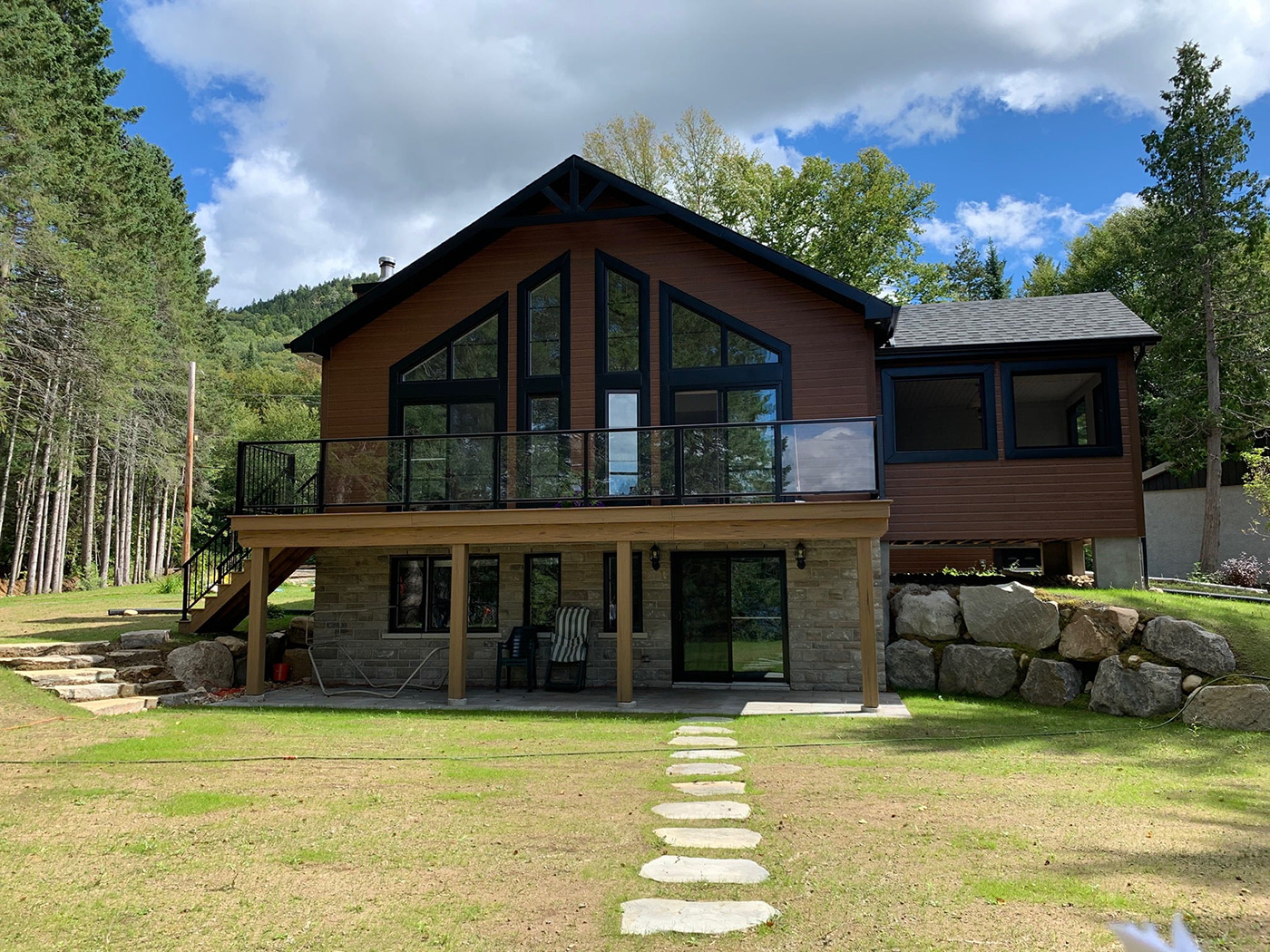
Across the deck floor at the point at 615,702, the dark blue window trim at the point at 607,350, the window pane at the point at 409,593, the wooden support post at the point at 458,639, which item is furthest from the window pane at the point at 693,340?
the window pane at the point at 409,593

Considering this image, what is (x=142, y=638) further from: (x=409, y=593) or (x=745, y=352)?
(x=745, y=352)

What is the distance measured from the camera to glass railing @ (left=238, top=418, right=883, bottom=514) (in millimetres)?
11367

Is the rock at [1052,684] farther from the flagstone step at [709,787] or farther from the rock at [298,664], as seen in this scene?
the rock at [298,664]

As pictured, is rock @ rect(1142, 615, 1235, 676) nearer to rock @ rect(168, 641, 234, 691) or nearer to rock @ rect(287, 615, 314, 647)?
rock @ rect(287, 615, 314, 647)

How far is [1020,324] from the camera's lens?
13922 mm

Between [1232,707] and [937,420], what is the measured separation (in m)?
8.49

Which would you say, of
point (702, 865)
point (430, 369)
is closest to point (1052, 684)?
point (702, 865)

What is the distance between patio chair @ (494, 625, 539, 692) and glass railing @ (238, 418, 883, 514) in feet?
6.59

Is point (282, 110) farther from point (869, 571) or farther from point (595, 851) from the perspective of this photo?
point (595, 851)

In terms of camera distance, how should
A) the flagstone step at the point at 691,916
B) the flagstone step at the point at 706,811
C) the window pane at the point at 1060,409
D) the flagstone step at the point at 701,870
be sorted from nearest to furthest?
the flagstone step at the point at 691,916 < the flagstone step at the point at 701,870 < the flagstone step at the point at 706,811 < the window pane at the point at 1060,409

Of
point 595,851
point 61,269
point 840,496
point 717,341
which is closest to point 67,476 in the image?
point 61,269

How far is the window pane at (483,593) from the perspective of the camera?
13344 millimetres

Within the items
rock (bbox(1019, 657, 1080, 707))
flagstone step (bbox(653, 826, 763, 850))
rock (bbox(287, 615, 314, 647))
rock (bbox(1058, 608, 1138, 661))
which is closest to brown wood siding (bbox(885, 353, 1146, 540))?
rock (bbox(1058, 608, 1138, 661))

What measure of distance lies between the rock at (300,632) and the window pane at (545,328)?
548cm
